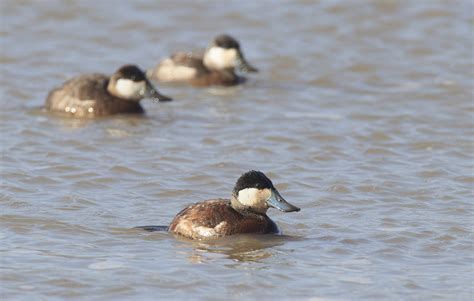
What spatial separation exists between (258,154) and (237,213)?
3031 mm

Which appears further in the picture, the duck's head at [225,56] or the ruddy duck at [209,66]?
the duck's head at [225,56]

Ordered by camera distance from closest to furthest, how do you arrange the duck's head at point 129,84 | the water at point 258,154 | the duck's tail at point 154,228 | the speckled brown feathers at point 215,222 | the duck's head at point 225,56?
the water at point 258,154
the speckled brown feathers at point 215,222
the duck's tail at point 154,228
the duck's head at point 129,84
the duck's head at point 225,56

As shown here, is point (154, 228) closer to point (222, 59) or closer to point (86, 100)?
point (86, 100)

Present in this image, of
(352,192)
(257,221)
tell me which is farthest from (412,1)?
(257,221)

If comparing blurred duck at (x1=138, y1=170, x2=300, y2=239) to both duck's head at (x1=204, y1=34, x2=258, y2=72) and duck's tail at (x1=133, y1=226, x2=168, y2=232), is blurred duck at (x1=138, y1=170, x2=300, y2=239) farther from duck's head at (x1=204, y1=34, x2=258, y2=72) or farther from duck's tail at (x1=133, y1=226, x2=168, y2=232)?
duck's head at (x1=204, y1=34, x2=258, y2=72)

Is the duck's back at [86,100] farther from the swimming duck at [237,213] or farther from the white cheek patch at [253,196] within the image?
the white cheek patch at [253,196]

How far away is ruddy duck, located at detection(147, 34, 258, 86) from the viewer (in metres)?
15.8

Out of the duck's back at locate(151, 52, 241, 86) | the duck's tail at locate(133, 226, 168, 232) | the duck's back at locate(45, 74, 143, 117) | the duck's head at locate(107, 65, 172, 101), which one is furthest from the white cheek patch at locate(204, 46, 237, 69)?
the duck's tail at locate(133, 226, 168, 232)

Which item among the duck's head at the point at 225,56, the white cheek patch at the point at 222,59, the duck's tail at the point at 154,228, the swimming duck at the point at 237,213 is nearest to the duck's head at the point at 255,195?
the swimming duck at the point at 237,213

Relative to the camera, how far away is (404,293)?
786 centimetres

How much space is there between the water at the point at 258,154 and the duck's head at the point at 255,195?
0.26m

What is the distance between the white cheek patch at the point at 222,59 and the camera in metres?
16.2

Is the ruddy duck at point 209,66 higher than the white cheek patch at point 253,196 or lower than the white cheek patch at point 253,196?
higher

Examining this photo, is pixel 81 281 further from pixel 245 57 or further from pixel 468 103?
pixel 245 57
